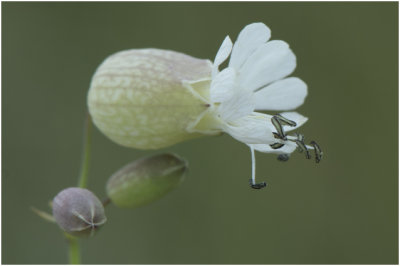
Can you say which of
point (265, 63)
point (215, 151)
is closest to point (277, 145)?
point (265, 63)

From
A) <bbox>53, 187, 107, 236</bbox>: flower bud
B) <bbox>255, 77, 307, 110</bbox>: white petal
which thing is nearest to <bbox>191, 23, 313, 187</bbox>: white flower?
<bbox>255, 77, 307, 110</bbox>: white petal

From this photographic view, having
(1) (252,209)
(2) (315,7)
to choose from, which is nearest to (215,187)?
(1) (252,209)

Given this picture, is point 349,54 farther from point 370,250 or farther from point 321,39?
point 370,250

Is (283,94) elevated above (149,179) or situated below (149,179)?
above

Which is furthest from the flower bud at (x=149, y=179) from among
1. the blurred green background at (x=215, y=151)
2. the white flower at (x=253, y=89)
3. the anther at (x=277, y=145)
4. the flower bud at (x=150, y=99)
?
the blurred green background at (x=215, y=151)

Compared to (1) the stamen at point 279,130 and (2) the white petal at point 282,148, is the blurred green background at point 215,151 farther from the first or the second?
A: (1) the stamen at point 279,130

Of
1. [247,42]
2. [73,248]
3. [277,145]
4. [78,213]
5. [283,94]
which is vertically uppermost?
[247,42]

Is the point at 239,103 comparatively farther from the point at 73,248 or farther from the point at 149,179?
the point at 73,248
